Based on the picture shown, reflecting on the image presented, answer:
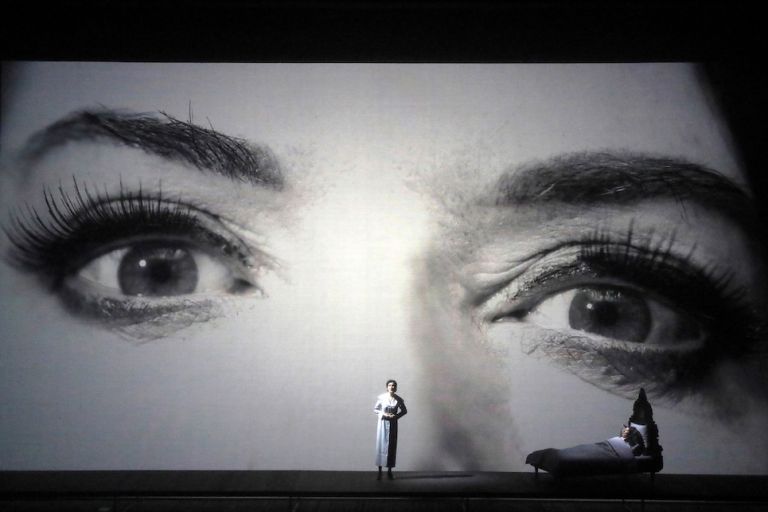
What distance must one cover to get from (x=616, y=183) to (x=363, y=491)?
2480 mm

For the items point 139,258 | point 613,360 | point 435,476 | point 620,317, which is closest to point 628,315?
point 620,317

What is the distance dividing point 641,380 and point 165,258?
10.2ft

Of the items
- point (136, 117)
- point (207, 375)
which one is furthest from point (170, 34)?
point (207, 375)

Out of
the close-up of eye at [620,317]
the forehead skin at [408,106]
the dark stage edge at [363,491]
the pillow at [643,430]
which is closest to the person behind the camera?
the dark stage edge at [363,491]

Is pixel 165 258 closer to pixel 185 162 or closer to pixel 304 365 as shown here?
pixel 185 162

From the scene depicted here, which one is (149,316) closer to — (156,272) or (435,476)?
(156,272)

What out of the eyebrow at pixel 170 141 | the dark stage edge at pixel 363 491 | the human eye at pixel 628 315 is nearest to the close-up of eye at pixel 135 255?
the eyebrow at pixel 170 141

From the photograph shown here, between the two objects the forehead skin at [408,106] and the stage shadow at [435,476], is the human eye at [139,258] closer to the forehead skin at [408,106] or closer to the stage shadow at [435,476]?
the forehead skin at [408,106]

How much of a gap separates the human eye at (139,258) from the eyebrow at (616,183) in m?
1.77

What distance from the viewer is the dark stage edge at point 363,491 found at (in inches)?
144

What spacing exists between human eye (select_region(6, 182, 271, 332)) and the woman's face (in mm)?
13

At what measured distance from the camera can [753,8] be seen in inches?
157

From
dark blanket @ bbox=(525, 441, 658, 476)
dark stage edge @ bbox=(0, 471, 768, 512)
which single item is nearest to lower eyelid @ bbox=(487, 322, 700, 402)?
dark blanket @ bbox=(525, 441, 658, 476)

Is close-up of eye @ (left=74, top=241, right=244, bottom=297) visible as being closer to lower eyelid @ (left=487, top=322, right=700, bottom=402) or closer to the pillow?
lower eyelid @ (left=487, top=322, right=700, bottom=402)
